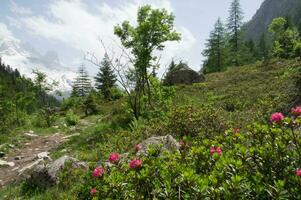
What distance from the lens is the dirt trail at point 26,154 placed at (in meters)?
11.5

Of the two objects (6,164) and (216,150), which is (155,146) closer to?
(216,150)

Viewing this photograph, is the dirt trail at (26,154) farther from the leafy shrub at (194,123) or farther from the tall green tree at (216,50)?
the tall green tree at (216,50)

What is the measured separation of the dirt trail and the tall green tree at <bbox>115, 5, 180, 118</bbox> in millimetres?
4362

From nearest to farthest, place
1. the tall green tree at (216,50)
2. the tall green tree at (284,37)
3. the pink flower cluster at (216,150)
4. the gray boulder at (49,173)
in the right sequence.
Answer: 1. the pink flower cluster at (216,150)
2. the gray boulder at (49,173)
3. the tall green tree at (284,37)
4. the tall green tree at (216,50)

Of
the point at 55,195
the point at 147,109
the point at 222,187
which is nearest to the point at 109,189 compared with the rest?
the point at 222,187

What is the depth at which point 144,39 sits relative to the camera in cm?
1745

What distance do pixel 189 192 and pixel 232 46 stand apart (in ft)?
213

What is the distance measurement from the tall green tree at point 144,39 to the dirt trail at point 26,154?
4362 millimetres

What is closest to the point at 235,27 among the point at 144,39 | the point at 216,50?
the point at 216,50

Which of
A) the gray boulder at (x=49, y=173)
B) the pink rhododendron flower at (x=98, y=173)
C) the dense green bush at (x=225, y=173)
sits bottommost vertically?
the gray boulder at (x=49, y=173)

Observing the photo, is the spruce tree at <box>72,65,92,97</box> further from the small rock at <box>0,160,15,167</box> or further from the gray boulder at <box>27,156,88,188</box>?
the gray boulder at <box>27,156,88,188</box>

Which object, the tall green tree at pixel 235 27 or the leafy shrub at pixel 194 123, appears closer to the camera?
→ the leafy shrub at pixel 194 123

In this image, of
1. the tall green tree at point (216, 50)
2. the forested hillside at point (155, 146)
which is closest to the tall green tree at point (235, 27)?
the tall green tree at point (216, 50)

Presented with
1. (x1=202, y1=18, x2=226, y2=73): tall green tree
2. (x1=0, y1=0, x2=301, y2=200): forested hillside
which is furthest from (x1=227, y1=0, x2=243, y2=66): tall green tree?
(x1=0, y1=0, x2=301, y2=200): forested hillside
